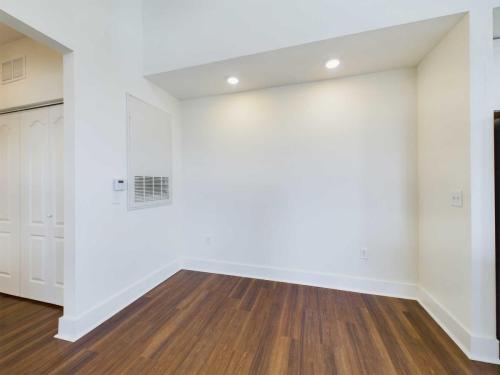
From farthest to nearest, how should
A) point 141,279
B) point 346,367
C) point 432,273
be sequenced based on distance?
point 141,279 → point 432,273 → point 346,367

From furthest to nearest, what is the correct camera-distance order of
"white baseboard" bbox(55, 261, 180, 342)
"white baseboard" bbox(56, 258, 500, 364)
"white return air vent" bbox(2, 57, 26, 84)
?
"white return air vent" bbox(2, 57, 26, 84)
"white baseboard" bbox(55, 261, 180, 342)
"white baseboard" bbox(56, 258, 500, 364)

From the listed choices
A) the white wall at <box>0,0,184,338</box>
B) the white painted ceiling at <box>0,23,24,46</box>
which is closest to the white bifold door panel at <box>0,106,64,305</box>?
the white wall at <box>0,0,184,338</box>

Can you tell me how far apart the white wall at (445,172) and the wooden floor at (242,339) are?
41 cm

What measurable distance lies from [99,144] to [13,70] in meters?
1.62

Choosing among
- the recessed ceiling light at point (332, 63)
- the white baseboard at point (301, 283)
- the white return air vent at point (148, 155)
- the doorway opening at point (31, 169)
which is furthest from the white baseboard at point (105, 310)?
the recessed ceiling light at point (332, 63)

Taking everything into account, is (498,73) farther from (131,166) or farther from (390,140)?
(131,166)

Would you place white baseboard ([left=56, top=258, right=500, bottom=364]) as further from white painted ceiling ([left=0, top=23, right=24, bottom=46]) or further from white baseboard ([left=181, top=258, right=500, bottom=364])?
white painted ceiling ([left=0, top=23, right=24, bottom=46])

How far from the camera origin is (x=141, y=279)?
8.63ft

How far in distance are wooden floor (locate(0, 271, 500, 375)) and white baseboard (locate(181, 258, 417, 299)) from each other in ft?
0.41

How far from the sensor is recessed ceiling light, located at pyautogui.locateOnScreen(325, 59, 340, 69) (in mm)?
2359

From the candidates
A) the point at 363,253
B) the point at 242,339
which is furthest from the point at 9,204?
the point at 363,253

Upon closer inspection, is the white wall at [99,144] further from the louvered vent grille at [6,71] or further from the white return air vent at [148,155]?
the louvered vent grille at [6,71]

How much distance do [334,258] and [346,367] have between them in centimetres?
131

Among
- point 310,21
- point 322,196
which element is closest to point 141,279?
point 322,196
